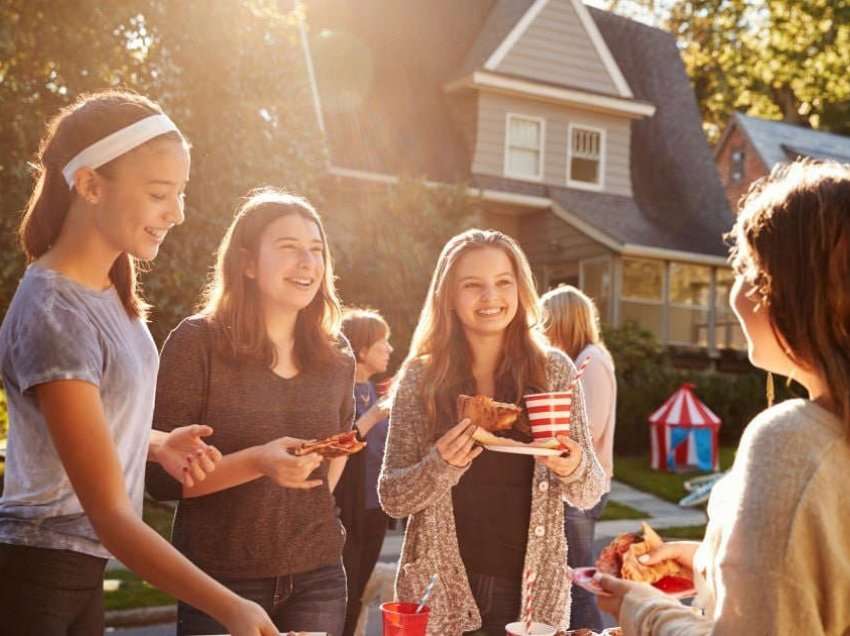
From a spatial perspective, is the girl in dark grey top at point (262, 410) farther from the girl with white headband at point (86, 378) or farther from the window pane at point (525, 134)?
the window pane at point (525, 134)

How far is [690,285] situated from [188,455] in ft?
84.8

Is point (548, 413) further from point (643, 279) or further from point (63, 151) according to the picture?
point (643, 279)

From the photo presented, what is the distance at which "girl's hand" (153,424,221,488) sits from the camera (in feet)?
10.4

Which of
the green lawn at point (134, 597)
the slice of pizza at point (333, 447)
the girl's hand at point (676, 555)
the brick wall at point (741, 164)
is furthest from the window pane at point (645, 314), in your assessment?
the girl's hand at point (676, 555)

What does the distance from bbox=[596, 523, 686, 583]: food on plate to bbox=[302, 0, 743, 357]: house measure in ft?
62.2

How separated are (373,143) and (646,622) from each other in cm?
2118

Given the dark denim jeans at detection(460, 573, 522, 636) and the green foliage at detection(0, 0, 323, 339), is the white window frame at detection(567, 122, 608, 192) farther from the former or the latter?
the dark denim jeans at detection(460, 573, 522, 636)

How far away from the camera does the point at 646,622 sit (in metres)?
2.23

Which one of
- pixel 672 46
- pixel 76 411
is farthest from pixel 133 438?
pixel 672 46

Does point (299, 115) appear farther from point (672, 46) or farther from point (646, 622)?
point (672, 46)

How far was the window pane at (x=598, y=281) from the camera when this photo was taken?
25016 mm

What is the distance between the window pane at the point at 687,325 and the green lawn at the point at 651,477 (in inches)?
312

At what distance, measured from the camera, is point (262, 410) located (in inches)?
148

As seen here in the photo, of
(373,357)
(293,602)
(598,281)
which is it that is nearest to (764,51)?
(598,281)
